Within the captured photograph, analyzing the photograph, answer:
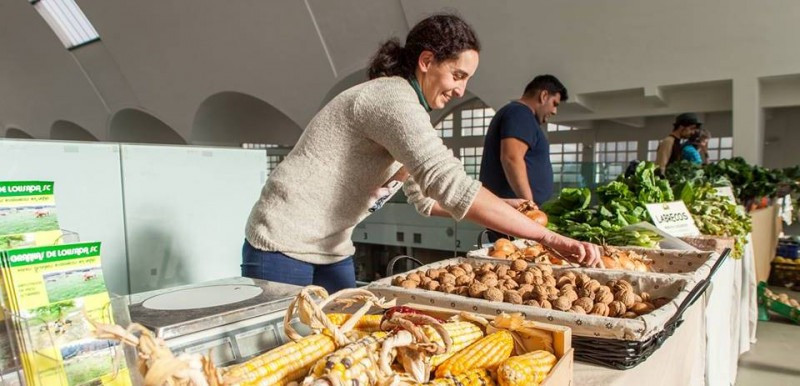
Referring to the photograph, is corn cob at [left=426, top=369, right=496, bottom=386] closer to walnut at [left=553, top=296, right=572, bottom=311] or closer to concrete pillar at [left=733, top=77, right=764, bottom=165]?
walnut at [left=553, top=296, right=572, bottom=311]

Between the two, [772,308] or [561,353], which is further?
[772,308]

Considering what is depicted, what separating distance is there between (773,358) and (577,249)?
282 cm

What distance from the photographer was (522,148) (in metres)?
2.60

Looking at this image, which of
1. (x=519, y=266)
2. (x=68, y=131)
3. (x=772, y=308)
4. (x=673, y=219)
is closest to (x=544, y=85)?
(x=673, y=219)

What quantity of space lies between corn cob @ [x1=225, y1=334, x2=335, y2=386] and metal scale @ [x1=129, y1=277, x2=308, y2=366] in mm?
85

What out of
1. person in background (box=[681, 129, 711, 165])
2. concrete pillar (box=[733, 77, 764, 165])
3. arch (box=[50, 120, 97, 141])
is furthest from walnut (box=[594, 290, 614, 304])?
arch (box=[50, 120, 97, 141])

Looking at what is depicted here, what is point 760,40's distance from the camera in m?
5.65

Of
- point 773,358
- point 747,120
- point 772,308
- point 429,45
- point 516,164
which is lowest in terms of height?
point 773,358

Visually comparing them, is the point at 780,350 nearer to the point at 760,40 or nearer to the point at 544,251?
the point at 544,251

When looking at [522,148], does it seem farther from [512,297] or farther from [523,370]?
[523,370]

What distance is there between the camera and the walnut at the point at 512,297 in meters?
1.06

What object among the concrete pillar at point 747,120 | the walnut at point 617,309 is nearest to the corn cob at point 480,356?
the walnut at point 617,309

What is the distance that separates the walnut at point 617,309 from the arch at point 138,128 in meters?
14.2

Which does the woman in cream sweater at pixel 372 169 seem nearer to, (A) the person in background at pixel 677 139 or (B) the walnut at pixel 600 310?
(B) the walnut at pixel 600 310
